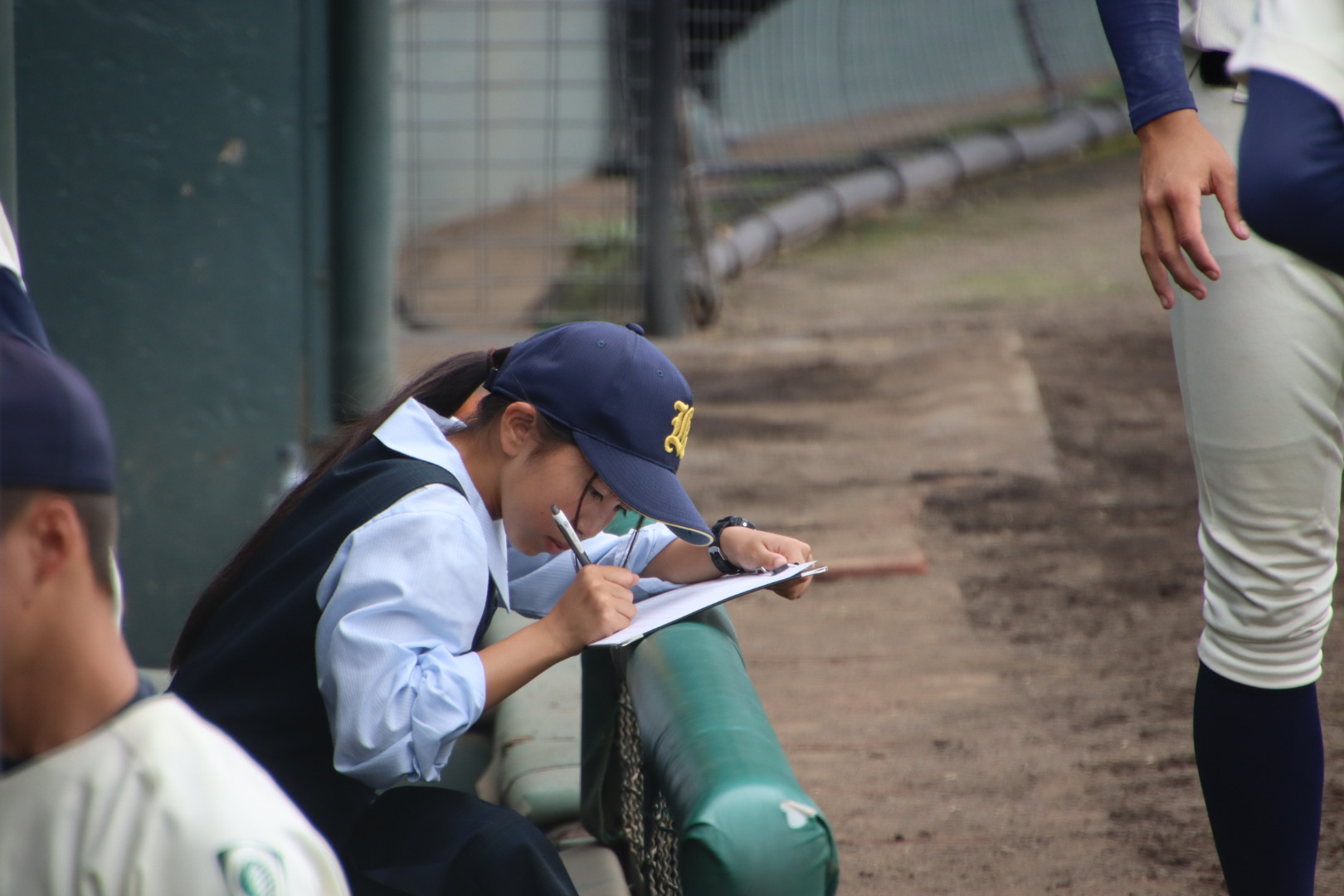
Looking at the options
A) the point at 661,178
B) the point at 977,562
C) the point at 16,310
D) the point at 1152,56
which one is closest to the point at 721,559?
the point at 1152,56

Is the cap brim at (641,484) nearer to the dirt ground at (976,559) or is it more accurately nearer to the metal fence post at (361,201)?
the dirt ground at (976,559)

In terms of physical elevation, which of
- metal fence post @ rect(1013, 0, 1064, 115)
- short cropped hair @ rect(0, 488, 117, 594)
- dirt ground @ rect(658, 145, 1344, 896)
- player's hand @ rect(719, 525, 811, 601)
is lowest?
dirt ground @ rect(658, 145, 1344, 896)

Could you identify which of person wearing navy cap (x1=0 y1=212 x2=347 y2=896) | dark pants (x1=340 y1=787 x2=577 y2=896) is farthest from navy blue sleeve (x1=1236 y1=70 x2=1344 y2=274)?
person wearing navy cap (x1=0 y1=212 x2=347 y2=896)

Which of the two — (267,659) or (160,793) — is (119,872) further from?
(267,659)

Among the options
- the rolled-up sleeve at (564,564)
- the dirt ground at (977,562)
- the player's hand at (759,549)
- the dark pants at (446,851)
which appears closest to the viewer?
the dark pants at (446,851)

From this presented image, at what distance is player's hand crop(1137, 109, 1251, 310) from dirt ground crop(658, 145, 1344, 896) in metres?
1.13

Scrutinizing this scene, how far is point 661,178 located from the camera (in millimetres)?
6281

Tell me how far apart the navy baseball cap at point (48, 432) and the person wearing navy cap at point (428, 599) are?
682 mm

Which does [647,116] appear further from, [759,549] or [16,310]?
[16,310]

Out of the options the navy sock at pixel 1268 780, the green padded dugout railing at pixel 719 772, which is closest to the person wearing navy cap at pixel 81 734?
Result: the green padded dugout railing at pixel 719 772

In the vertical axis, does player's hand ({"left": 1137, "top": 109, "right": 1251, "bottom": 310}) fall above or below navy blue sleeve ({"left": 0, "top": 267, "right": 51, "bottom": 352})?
above

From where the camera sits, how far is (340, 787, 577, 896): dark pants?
63.5 inches

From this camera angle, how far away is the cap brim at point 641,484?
1742 millimetres

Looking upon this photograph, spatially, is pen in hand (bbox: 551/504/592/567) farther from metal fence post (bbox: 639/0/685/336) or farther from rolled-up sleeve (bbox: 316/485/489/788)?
metal fence post (bbox: 639/0/685/336)
